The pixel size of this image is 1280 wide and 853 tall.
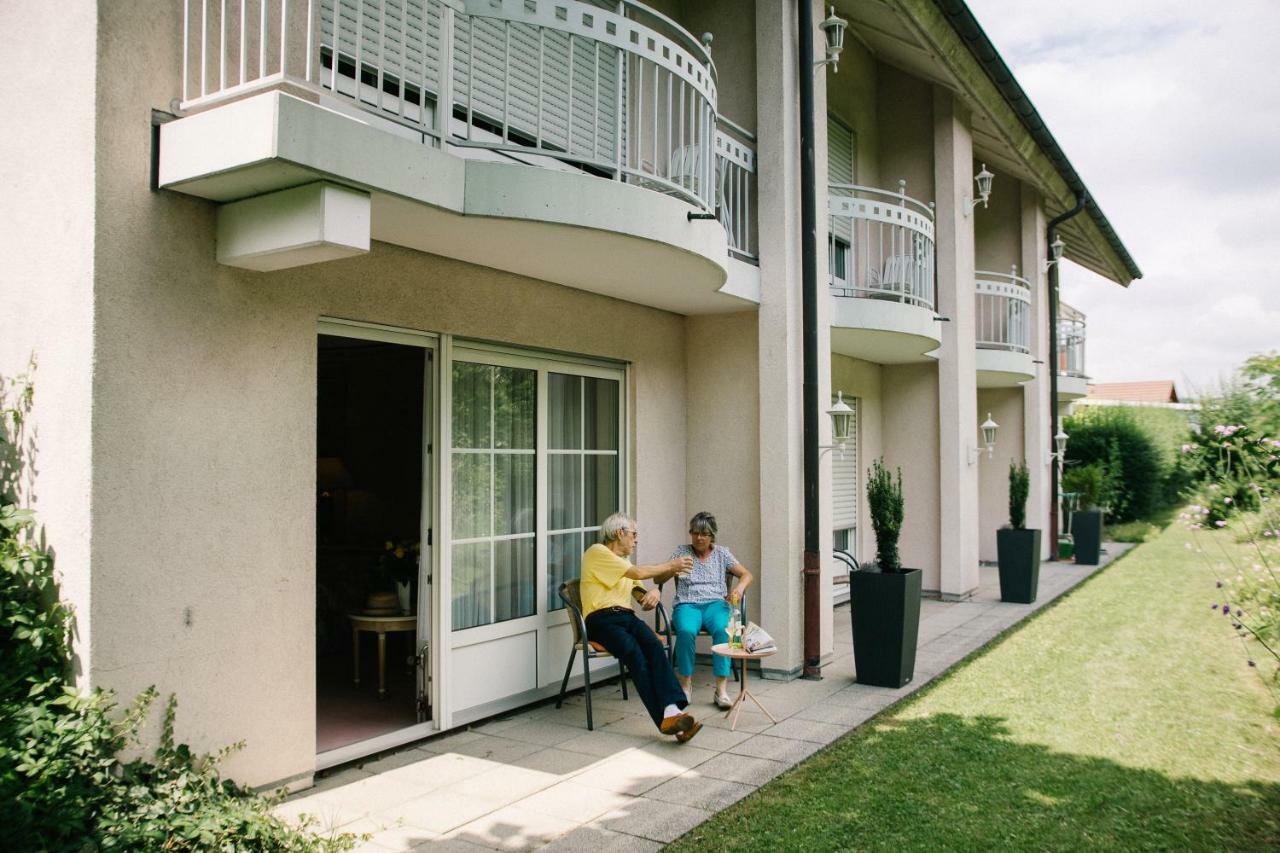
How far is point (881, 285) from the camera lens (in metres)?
9.40

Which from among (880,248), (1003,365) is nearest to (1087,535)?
(1003,365)

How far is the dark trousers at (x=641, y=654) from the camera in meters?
5.63

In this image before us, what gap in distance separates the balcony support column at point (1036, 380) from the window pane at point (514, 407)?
36.6ft

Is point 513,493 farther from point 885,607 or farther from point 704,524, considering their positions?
point 885,607

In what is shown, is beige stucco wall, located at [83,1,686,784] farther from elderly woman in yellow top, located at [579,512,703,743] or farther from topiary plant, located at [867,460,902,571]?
topiary plant, located at [867,460,902,571]

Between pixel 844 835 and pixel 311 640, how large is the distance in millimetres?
2864

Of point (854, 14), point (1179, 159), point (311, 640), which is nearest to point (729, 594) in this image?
point (311, 640)

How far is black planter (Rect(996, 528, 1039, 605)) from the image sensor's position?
11172 millimetres

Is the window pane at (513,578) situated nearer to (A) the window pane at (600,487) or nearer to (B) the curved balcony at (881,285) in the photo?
(A) the window pane at (600,487)

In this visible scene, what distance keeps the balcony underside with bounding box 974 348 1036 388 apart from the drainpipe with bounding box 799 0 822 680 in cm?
585

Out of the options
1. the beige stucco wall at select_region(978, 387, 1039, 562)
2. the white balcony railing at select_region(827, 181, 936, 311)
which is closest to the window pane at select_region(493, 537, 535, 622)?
the white balcony railing at select_region(827, 181, 936, 311)

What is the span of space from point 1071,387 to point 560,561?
48.2 feet

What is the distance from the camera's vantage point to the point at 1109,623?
9.88 meters

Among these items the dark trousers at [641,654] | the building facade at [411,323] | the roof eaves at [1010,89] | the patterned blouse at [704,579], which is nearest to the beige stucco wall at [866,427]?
the building facade at [411,323]
